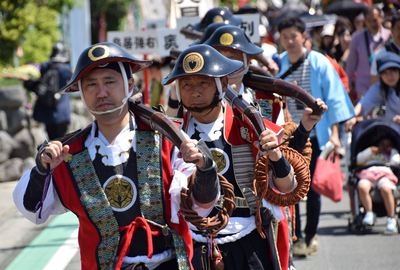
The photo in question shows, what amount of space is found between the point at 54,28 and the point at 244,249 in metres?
19.3

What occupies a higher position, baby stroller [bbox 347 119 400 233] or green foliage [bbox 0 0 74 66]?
green foliage [bbox 0 0 74 66]

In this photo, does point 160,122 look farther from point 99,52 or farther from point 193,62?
point 193,62

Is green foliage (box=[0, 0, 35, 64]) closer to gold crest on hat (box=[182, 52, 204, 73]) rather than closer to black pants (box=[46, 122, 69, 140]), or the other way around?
black pants (box=[46, 122, 69, 140])

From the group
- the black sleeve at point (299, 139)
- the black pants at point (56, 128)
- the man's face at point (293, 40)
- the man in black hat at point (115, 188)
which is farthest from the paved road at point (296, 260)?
the man in black hat at point (115, 188)

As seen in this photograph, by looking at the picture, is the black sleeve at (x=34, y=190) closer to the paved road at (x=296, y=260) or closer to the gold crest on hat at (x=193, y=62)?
the gold crest on hat at (x=193, y=62)

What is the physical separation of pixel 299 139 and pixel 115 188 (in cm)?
140

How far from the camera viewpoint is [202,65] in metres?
4.98

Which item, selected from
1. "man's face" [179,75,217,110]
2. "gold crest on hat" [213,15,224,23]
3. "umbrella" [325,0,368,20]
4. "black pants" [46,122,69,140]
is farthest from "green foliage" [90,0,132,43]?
"man's face" [179,75,217,110]

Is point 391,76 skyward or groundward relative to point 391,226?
skyward

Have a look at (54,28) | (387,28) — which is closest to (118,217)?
(387,28)

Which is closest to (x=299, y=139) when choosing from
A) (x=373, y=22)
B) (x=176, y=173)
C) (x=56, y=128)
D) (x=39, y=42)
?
(x=176, y=173)

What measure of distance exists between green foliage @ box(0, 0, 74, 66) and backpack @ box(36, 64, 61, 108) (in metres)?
3.07

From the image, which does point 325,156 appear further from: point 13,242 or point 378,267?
point 13,242

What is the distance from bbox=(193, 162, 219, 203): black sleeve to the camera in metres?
4.35
